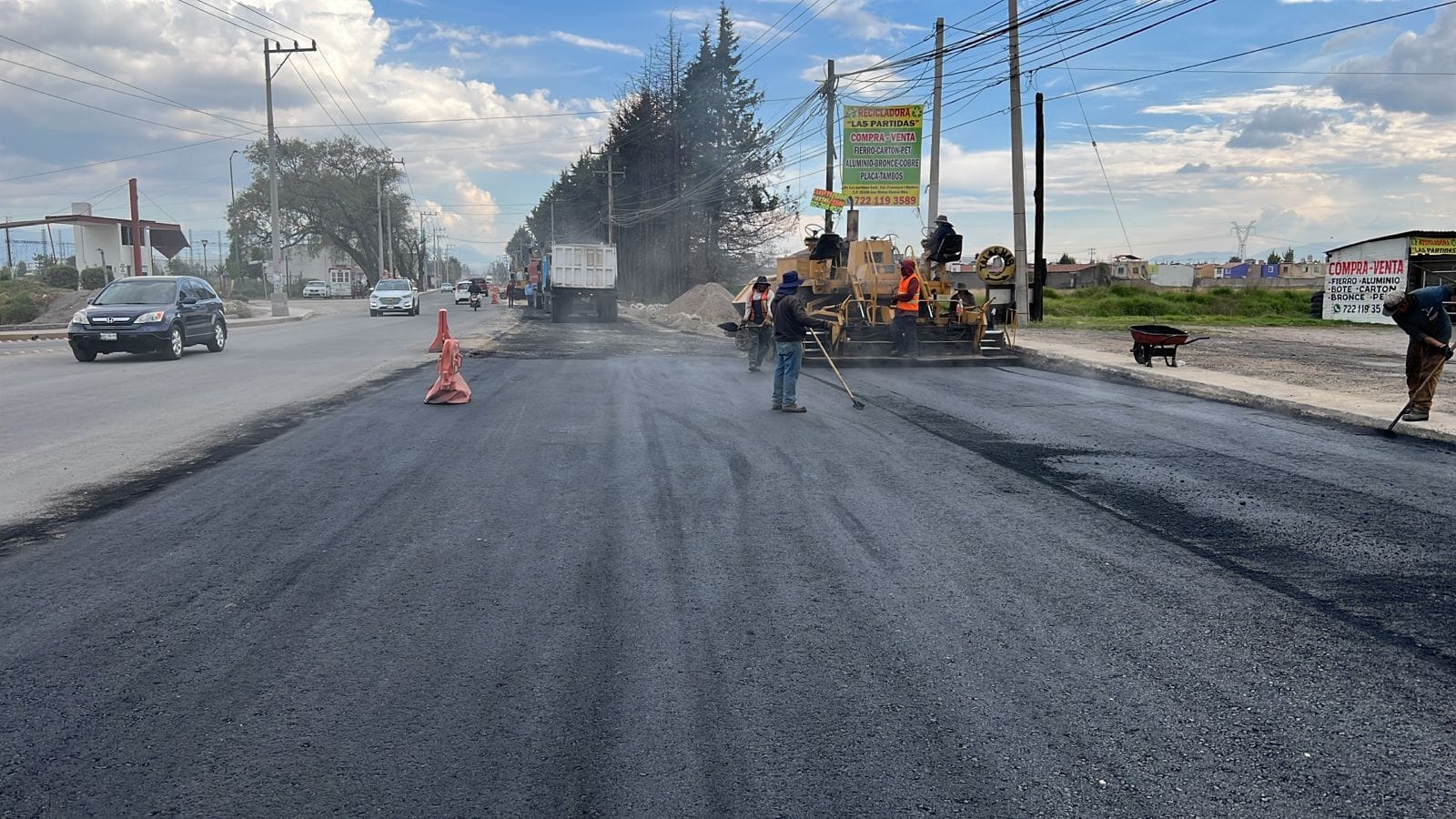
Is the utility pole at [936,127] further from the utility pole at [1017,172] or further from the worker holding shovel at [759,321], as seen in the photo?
the worker holding shovel at [759,321]

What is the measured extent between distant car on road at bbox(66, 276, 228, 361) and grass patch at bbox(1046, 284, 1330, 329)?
25.3 m

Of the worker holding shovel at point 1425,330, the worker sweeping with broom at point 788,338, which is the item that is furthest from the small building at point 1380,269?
the worker sweeping with broom at point 788,338

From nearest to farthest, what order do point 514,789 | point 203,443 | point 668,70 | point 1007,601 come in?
point 514,789
point 1007,601
point 203,443
point 668,70

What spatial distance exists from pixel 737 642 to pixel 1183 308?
140 feet

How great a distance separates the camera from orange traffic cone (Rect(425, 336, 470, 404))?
1248cm

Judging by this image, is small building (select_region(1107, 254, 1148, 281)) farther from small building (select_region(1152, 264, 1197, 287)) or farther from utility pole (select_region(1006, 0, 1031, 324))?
utility pole (select_region(1006, 0, 1031, 324))

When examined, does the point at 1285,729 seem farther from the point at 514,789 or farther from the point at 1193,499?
the point at 1193,499

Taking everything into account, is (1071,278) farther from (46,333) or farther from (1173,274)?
(46,333)

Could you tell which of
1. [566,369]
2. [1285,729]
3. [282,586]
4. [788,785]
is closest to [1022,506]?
[1285,729]

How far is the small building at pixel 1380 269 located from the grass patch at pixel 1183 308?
Result: 1.38 meters

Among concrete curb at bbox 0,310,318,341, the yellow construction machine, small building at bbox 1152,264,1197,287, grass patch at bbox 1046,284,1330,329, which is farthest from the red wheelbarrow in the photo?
small building at bbox 1152,264,1197,287

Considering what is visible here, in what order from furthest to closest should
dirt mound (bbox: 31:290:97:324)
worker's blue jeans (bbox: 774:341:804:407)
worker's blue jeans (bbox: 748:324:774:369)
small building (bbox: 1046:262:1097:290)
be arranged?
small building (bbox: 1046:262:1097:290) < dirt mound (bbox: 31:290:97:324) < worker's blue jeans (bbox: 748:324:774:369) < worker's blue jeans (bbox: 774:341:804:407)

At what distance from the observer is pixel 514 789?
10.7 ft

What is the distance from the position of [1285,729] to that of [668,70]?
6607cm
